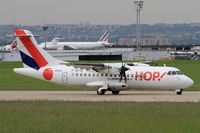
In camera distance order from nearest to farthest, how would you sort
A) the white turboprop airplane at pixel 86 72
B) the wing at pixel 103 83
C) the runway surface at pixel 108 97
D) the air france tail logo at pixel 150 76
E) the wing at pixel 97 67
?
the runway surface at pixel 108 97
the air france tail logo at pixel 150 76
the white turboprop airplane at pixel 86 72
the wing at pixel 97 67
the wing at pixel 103 83

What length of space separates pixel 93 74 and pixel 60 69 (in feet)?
7.98

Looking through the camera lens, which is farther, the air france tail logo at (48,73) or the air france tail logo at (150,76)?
the air france tail logo at (48,73)

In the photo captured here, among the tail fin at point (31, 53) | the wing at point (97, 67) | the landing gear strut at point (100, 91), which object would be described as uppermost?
the tail fin at point (31, 53)

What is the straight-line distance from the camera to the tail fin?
45.8 meters

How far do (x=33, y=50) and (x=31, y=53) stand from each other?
276 mm

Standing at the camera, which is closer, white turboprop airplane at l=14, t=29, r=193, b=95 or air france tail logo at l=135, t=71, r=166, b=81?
air france tail logo at l=135, t=71, r=166, b=81

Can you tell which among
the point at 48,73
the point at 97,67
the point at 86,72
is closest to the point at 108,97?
the point at 97,67

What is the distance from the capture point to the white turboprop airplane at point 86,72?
147 feet

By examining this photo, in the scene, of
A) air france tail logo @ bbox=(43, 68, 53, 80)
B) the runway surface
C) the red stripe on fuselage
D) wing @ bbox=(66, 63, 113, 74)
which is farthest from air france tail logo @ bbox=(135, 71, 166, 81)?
the red stripe on fuselage

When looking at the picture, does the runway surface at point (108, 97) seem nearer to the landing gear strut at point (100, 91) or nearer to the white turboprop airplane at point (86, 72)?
the landing gear strut at point (100, 91)

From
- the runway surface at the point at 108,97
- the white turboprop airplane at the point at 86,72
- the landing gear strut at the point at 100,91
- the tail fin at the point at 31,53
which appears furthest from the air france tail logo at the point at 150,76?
the tail fin at the point at 31,53

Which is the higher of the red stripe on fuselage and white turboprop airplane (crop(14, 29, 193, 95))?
the red stripe on fuselage

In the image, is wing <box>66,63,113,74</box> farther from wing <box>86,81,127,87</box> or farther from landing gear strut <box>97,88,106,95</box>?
landing gear strut <box>97,88,106,95</box>
